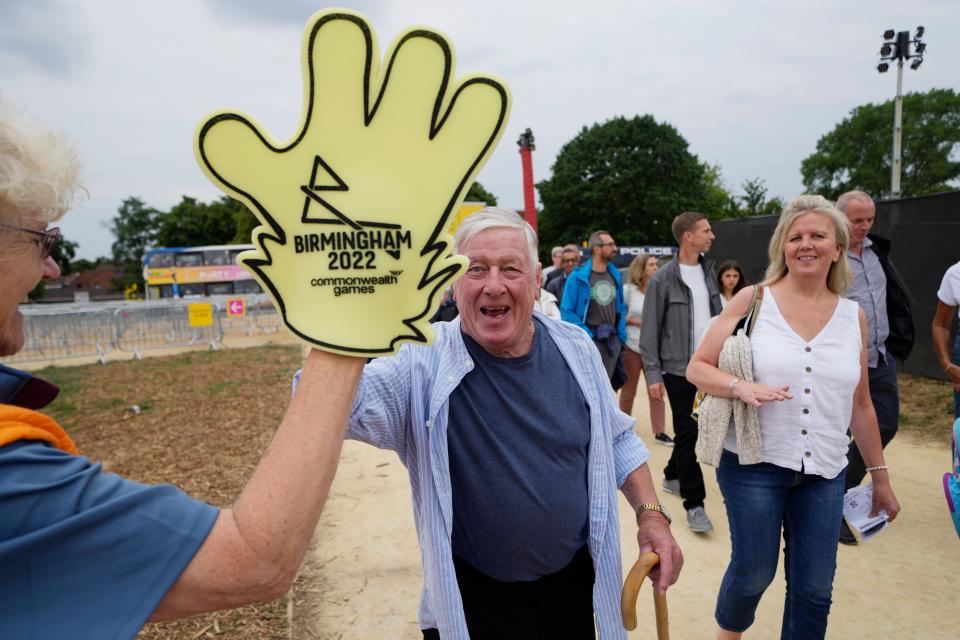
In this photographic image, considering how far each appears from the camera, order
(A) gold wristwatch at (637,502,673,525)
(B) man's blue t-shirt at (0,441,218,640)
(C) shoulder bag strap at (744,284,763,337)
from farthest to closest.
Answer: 1. (C) shoulder bag strap at (744,284,763,337)
2. (A) gold wristwatch at (637,502,673,525)
3. (B) man's blue t-shirt at (0,441,218,640)

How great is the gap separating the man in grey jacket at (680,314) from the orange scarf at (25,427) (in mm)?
3801

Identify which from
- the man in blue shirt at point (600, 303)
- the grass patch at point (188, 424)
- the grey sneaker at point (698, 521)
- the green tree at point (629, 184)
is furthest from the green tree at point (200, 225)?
the grey sneaker at point (698, 521)

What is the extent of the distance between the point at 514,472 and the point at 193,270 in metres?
34.6

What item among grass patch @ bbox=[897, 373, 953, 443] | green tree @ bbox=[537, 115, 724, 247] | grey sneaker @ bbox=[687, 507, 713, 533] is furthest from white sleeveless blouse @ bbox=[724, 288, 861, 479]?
green tree @ bbox=[537, 115, 724, 247]

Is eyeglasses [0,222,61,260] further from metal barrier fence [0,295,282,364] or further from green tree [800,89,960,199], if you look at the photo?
green tree [800,89,960,199]

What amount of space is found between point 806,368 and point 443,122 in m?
1.92

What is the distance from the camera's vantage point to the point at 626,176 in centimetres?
3881

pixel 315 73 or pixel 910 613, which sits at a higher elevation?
pixel 315 73

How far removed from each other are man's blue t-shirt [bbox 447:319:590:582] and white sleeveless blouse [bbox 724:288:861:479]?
1041mm

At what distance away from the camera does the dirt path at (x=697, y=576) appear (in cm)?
291

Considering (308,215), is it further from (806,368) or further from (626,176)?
(626,176)

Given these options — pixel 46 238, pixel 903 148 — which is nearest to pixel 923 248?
pixel 46 238

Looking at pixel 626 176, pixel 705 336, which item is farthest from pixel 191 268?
pixel 705 336

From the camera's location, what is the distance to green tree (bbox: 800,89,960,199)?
4084cm
